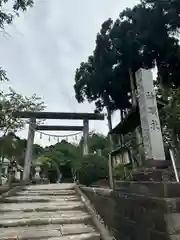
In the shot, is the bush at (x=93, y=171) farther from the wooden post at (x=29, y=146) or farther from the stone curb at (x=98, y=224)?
the wooden post at (x=29, y=146)

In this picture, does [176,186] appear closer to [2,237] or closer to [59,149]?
[2,237]

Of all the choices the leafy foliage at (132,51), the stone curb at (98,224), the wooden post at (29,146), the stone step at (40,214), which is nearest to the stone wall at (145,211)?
the stone curb at (98,224)

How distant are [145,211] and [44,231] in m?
2.03

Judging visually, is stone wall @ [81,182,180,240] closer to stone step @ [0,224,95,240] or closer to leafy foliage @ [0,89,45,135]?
stone step @ [0,224,95,240]

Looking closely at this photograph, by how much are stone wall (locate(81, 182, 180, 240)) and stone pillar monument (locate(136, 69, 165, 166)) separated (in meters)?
2.71

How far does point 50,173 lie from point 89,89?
12.6 m

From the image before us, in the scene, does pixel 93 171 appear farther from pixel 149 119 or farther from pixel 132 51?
pixel 132 51

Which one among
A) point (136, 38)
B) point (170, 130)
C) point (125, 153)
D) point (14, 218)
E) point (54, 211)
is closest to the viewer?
point (125, 153)

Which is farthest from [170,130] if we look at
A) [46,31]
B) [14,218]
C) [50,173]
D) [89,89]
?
[50,173]

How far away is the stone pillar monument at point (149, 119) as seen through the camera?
5.44 metres

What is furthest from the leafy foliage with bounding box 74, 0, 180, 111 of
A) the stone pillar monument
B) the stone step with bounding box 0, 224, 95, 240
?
the stone step with bounding box 0, 224, 95, 240

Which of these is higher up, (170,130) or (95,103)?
(95,103)

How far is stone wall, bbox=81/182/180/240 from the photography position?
1.63m

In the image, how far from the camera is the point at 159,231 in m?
1.73
